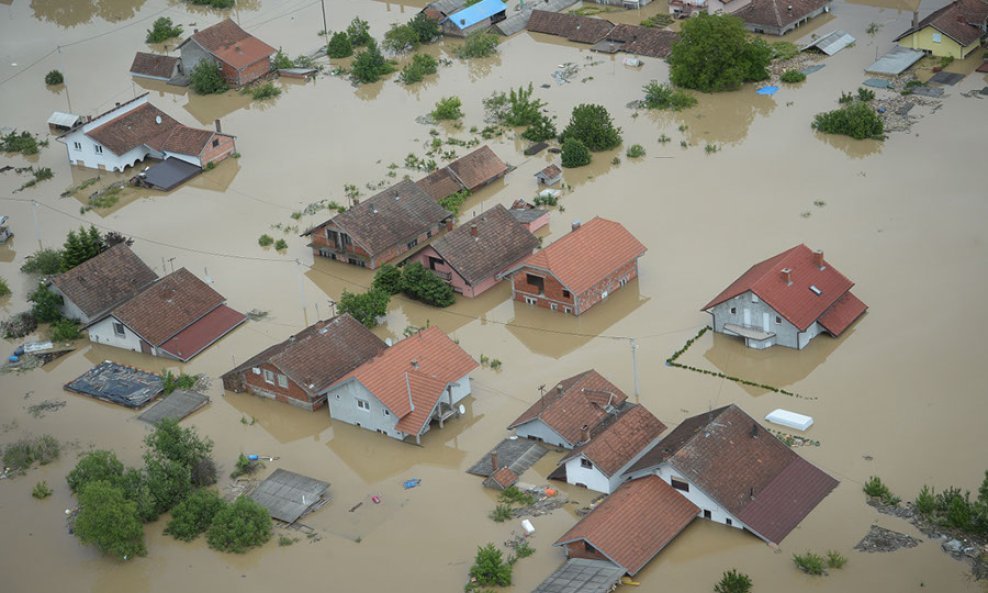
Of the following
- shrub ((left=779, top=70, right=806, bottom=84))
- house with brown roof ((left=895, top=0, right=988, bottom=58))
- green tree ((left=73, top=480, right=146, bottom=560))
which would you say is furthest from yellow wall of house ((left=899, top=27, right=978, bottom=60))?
green tree ((left=73, top=480, right=146, bottom=560))

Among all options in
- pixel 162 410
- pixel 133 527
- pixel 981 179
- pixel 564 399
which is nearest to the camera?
pixel 133 527

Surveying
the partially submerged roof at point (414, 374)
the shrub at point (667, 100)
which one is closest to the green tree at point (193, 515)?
the partially submerged roof at point (414, 374)

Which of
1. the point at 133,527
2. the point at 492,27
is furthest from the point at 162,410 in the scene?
the point at 492,27

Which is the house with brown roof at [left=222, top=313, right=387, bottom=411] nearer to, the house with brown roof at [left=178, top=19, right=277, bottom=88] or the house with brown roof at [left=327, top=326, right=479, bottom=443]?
the house with brown roof at [left=327, top=326, right=479, bottom=443]

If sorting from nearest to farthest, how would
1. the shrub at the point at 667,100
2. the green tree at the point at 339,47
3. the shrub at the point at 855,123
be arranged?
the shrub at the point at 855,123, the shrub at the point at 667,100, the green tree at the point at 339,47

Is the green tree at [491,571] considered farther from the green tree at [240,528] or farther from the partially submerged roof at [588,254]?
the partially submerged roof at [588,254]

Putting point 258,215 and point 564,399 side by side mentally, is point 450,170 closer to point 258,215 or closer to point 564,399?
point 258,215
